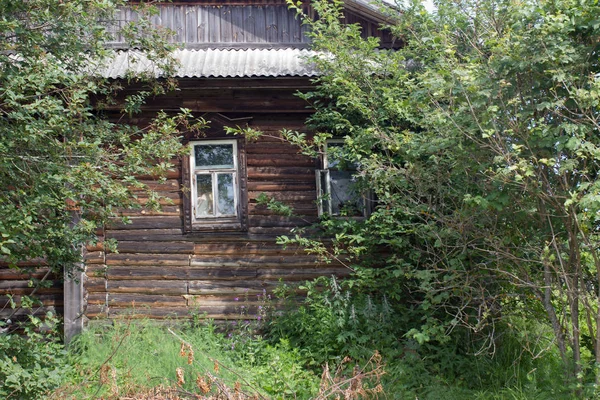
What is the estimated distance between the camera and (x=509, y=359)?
6207mm

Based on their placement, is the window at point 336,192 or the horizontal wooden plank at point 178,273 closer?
the window at point 336,192

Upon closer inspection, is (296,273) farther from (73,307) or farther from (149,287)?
(73,307)

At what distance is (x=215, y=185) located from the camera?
7.79 meters

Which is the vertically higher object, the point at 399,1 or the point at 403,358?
the point at 399,1

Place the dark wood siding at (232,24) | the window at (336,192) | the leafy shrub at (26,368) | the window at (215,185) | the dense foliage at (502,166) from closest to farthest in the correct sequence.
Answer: the dense foliage at (502,166) → the leafy shrub at (26,368) → the window at (336,192) → the window at (215,185) → the dark wood siding at (232,24)

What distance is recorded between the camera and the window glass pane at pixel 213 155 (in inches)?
308

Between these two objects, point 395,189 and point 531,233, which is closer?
point 531,233

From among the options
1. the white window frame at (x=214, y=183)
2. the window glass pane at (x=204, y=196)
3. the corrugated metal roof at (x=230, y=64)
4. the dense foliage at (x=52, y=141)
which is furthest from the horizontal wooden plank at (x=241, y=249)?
the corrugated metal roof at (x=230, y=64)

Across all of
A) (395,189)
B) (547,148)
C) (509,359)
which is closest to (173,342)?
(395,189)

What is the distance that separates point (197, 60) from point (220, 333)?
141 inches

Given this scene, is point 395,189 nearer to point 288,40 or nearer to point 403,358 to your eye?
point 403,358

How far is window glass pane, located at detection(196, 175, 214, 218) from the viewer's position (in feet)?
25.5

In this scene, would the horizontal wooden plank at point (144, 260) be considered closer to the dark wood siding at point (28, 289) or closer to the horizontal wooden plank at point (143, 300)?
the horizontal wooden plank at point (143, 300)

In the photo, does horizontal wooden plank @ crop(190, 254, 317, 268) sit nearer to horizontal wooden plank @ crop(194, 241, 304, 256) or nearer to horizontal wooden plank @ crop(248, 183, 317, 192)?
horizontal wooden plank @ crop(194, 241, 304, 256)
